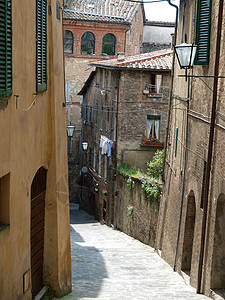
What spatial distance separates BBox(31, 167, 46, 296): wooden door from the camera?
823cm

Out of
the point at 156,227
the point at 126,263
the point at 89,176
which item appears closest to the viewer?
the point at 126,263

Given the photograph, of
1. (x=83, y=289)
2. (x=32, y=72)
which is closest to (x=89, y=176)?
(x=83, y=289)

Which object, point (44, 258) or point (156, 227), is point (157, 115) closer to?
point (156, 227)

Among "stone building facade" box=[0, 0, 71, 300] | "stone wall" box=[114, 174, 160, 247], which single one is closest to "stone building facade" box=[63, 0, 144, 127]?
"stone wall" box=[114, 174, 160, 247]

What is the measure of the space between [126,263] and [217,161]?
5.60 meters

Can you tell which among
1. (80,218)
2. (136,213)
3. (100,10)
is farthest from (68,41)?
(136,213)

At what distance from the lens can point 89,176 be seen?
33281mm

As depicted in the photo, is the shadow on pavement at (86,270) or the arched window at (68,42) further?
the arched window at (68,42)

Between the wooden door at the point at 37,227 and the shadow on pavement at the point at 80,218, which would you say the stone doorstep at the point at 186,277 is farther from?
the shadow on pavement at the point at 80,218

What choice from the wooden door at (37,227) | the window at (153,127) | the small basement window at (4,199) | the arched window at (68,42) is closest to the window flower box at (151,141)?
the window at (153,127)

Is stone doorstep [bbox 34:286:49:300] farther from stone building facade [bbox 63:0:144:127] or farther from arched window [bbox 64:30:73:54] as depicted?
arched window [bbox 64:30:73:54]

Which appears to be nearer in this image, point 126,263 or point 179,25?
point 126,263

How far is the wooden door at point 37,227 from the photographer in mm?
8227

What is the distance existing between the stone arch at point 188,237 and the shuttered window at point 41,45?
5910 millimetres
